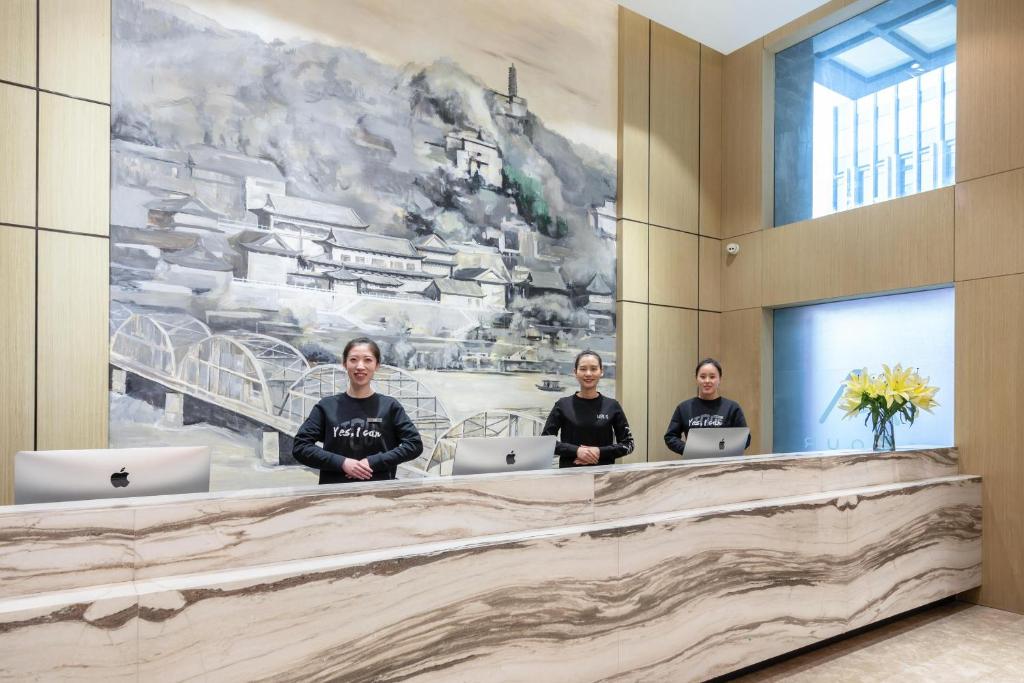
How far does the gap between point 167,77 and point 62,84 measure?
525 millimetres

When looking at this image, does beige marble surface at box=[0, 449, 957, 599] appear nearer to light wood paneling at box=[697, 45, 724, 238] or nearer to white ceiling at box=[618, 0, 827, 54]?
light wood paneling at box=[697, 45, 724, 238]

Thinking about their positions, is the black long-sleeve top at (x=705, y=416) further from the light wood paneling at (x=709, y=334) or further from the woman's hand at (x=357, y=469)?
the woman's hand at (x=357, y=469)

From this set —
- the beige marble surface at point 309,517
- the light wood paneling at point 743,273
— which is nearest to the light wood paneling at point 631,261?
the light wood paneling at point 743,273

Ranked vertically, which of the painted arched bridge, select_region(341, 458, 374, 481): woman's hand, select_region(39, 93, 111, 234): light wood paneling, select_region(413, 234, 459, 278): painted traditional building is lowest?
select_region(341, 458, 374, 481): woman's hand

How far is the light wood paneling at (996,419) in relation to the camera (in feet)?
14.3

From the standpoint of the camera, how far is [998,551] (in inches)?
175

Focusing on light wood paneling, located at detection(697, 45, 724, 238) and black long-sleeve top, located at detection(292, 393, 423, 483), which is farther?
light wood paneling, located at detection(697, 45, 724, 238)

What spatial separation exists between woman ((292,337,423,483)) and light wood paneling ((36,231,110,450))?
4.33ft

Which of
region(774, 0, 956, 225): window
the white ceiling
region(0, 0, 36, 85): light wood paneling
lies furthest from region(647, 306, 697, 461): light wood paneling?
region(0, 0, 36, 85): light wood paneling

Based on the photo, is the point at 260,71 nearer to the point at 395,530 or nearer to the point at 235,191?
the point at 235,191

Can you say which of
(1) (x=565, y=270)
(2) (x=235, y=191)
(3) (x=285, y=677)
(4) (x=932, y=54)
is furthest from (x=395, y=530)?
(4) (x=932, y=54)

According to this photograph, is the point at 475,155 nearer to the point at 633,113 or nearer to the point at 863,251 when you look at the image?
the point at 633,113

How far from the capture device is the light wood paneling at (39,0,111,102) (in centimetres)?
352

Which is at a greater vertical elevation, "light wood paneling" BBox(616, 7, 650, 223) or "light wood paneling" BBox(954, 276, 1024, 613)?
"light wood paneling" BBox(616, 7, 650, 223)
